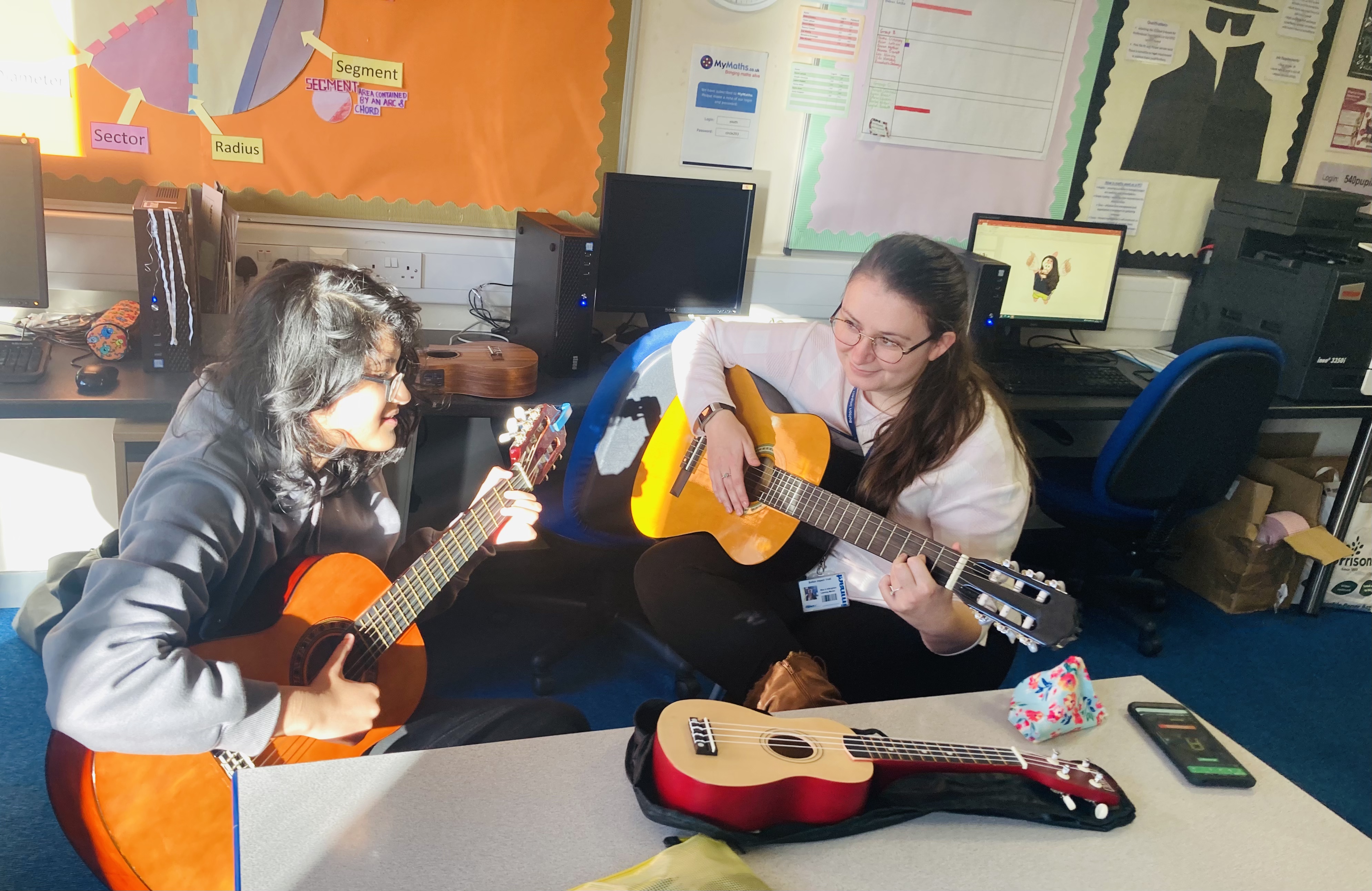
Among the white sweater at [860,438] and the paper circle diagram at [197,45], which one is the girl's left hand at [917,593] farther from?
the paper circle diagram at [197,45]

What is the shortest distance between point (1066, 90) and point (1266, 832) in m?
2.38

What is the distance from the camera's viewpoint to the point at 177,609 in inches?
45.3

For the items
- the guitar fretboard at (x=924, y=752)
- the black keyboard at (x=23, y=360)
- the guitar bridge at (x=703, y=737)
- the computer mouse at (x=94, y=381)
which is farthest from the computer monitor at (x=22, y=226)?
the guitar fretboard at (x=924, y=752)

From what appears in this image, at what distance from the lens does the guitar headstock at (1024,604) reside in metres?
1.17

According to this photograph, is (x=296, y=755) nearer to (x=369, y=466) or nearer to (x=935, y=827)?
(x=369, y=466)

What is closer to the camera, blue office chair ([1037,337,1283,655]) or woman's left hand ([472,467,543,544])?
woman's left hand ([472,467,543,544])

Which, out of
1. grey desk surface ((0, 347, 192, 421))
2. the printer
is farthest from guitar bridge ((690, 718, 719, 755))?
the printer

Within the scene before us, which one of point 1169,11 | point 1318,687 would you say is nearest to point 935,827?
point 1318,687

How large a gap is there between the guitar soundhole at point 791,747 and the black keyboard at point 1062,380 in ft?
5.55

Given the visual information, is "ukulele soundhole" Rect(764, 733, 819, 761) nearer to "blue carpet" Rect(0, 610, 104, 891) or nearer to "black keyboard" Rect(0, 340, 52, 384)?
"blue carpet" Rect(0, 610, 104, 891)

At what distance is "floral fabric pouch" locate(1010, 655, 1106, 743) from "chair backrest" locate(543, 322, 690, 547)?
3.07ft

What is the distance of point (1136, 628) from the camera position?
2.77 metres

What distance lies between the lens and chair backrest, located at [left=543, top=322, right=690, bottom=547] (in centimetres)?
189

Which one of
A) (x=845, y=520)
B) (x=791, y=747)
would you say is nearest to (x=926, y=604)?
(x=845, y=520)
